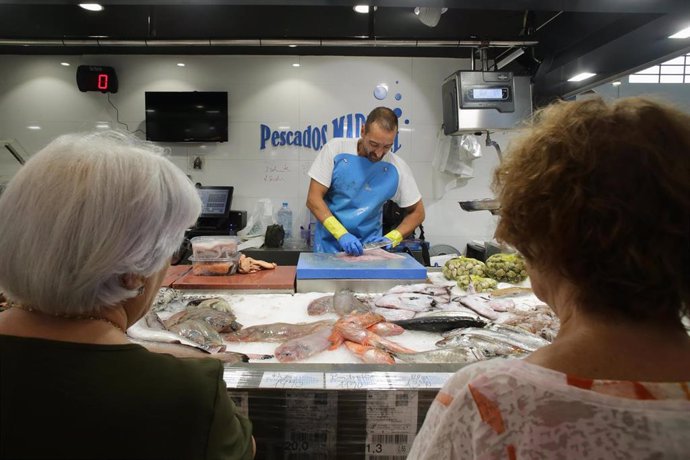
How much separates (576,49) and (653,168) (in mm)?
3983

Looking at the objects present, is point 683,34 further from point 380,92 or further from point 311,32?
point 311,32

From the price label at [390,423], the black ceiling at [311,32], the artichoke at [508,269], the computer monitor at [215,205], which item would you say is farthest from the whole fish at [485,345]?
the computer monitor at [215,205]

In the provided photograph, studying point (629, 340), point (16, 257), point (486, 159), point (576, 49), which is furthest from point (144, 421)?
point (486, 159)

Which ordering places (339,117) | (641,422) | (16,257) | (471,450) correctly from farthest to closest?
(339,117) → (16,257) → (471,450) → (641,422)

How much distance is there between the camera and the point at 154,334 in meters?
1.46

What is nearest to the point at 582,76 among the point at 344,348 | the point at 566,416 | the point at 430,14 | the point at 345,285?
the point at 430,14

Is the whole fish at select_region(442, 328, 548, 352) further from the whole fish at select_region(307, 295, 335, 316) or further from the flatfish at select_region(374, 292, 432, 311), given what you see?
the whole fish at select_region(307, 295, 335, 316)

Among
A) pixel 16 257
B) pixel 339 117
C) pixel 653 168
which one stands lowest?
pixel 16 257

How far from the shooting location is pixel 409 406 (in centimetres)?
119

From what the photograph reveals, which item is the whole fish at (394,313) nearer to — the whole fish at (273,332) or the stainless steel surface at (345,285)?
the whole fish at (273,332)

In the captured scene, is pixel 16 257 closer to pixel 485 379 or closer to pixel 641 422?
pixel 485 379

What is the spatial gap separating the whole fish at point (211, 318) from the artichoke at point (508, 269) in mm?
1618

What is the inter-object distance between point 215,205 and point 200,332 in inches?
150

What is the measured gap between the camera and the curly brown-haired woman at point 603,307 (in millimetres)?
599
